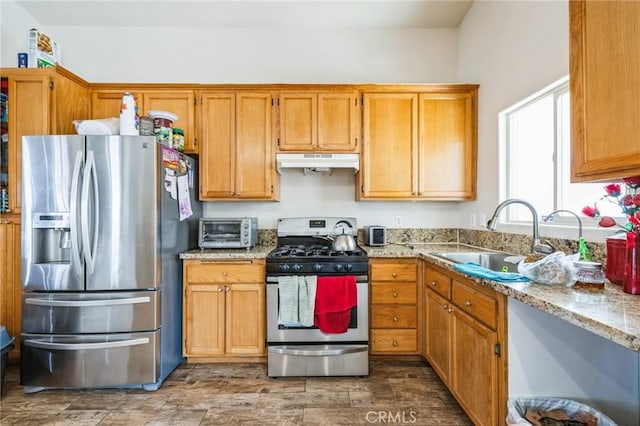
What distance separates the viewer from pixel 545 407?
1316mm

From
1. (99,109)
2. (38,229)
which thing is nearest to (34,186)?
(38,229)

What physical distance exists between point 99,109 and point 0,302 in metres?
1.73

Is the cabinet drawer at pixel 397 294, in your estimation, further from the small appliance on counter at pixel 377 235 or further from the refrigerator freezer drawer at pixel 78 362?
the refrigerator freezer drawer at pixel 78 362

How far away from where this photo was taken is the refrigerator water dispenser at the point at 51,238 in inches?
83.1

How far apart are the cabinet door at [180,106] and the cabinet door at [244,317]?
1322 millimetres

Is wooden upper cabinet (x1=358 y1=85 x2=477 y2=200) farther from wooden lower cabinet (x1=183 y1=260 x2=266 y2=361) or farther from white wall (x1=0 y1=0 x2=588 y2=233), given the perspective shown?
wooden lower cabinet (x1=183 y1=260 x2=266 y2=361)

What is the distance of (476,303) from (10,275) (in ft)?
10.9

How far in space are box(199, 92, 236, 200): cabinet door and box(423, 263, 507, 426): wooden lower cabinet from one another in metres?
1.91

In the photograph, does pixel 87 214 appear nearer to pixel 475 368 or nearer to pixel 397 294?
pixel 397 294

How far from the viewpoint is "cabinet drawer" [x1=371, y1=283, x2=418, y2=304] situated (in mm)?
2504

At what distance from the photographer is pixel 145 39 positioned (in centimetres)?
310

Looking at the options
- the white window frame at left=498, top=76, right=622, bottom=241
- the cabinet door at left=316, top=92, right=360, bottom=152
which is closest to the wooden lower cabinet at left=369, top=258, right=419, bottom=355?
the white window frame at left=498, top=76, right=622, bottom=241

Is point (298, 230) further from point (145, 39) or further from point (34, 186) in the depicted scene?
point (145, 39)

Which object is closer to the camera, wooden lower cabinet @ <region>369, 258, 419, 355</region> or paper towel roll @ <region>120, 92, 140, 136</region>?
paper towel roll @ <region>120, 92, 140, 136</region>
